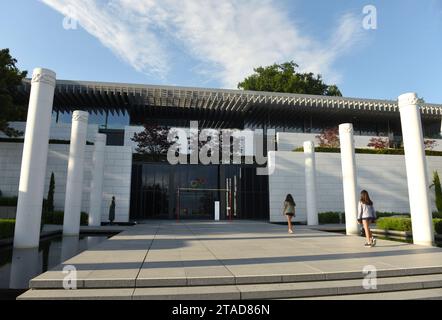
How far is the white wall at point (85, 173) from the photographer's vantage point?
22016mm

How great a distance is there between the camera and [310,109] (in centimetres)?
2941

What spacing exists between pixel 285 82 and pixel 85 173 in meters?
27.9

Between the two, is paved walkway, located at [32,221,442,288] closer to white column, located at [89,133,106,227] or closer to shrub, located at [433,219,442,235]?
shrub, located at [433,219,442,235]

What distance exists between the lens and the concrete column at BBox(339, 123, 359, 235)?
52.2 feet

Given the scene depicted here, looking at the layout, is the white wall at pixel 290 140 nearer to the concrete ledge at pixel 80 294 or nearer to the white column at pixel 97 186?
the white column at pixel 97 186

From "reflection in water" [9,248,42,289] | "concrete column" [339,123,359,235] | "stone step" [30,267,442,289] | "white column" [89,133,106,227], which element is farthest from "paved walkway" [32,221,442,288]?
"white column" [89,133,106,227]

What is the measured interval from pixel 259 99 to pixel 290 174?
272 inches

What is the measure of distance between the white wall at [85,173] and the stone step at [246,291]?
17985 mm

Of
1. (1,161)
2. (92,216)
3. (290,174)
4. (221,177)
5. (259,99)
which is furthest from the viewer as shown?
(221,177)

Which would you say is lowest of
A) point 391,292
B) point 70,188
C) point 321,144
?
point 391,292

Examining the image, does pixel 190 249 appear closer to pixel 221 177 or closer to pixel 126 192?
pixel 126 192

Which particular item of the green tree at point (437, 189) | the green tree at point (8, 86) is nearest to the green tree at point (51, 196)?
the green tree at point (8, 86)

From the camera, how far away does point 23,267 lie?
24.1 ft

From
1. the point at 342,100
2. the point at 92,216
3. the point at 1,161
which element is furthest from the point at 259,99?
the point at 1,161
